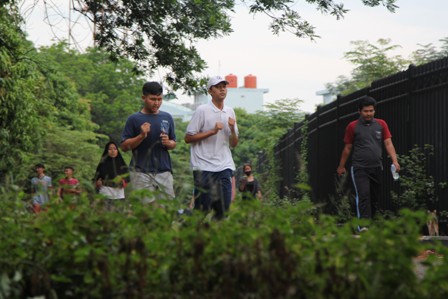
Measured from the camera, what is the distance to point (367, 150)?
11672 millimetres

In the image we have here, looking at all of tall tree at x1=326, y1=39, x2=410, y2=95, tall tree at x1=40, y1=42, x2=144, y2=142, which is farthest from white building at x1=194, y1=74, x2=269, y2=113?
tall tree at x1=326, y1=39, x2=410, y2=95

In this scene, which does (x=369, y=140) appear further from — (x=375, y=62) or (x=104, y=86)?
(x=104, y=86)

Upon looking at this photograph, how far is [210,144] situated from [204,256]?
5.29 metres

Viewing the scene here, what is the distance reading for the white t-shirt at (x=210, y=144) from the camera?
9469mm

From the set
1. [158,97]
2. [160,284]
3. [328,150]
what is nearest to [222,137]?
[158,97]

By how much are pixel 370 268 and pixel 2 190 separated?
2.11m

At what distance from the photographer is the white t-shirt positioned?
31.1 ft

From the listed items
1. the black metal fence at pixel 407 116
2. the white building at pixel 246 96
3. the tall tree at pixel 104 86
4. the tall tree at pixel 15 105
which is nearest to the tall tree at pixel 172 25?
the black metal fence at pixel 407 116

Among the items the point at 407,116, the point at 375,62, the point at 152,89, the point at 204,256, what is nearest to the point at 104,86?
the point at 375,62

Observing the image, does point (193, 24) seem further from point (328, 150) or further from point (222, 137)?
point (328, 150)

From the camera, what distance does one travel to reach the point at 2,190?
5.27 metres

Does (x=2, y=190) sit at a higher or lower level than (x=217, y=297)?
higher

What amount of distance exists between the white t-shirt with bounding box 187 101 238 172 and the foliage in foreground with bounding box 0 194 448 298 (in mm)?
4314

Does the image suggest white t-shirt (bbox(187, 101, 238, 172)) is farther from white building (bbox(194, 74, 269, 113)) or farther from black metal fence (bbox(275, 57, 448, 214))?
white building (bbox(194, 74, 269, 113))
